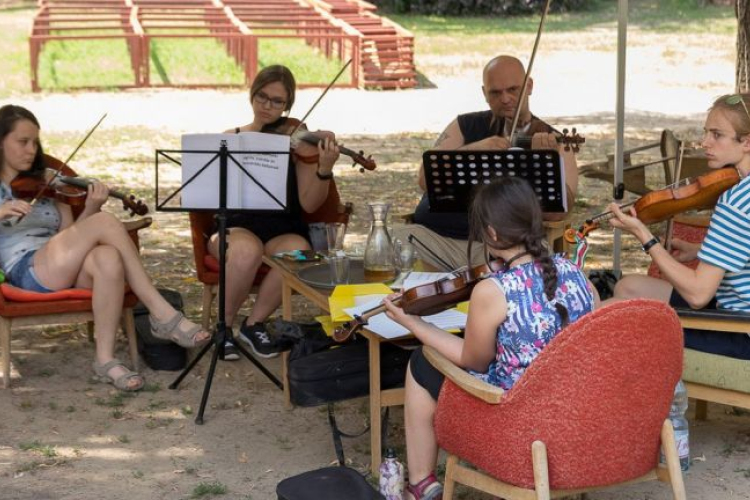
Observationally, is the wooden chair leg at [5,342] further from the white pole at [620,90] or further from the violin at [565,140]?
the white pole at [620,90]

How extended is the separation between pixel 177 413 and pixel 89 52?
12.1m

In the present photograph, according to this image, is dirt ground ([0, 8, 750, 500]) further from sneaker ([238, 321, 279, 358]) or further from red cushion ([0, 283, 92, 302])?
red cushion ([0, 283, 92, 302])

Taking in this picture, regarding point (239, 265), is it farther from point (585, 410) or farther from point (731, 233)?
point (585, 410)

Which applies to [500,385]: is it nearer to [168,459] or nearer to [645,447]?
[645,447]

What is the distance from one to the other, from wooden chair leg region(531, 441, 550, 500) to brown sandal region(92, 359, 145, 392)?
2.46 metres

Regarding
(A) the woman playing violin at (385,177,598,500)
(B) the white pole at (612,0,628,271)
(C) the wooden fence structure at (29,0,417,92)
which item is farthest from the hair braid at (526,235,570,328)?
(C) the wooden fence structure at (29,0,417,92)

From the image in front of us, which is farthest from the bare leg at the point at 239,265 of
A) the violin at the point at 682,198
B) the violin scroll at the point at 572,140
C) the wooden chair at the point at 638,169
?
the wooden chair at the point at 638,169

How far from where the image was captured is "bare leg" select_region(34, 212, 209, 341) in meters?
5.30

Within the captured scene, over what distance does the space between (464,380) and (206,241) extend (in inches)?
106

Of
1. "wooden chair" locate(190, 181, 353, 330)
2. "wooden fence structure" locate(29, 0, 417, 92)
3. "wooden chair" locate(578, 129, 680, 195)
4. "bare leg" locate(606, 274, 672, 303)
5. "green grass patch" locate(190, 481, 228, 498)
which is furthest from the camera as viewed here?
"wooden fence structure" locate(29, 0, 417, 92)

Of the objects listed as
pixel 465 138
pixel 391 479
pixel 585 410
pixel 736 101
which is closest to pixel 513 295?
pixel 585 410

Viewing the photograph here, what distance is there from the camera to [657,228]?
8453mm

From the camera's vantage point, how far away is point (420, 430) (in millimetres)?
3777

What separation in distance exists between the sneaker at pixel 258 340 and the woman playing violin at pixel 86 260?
286mm
